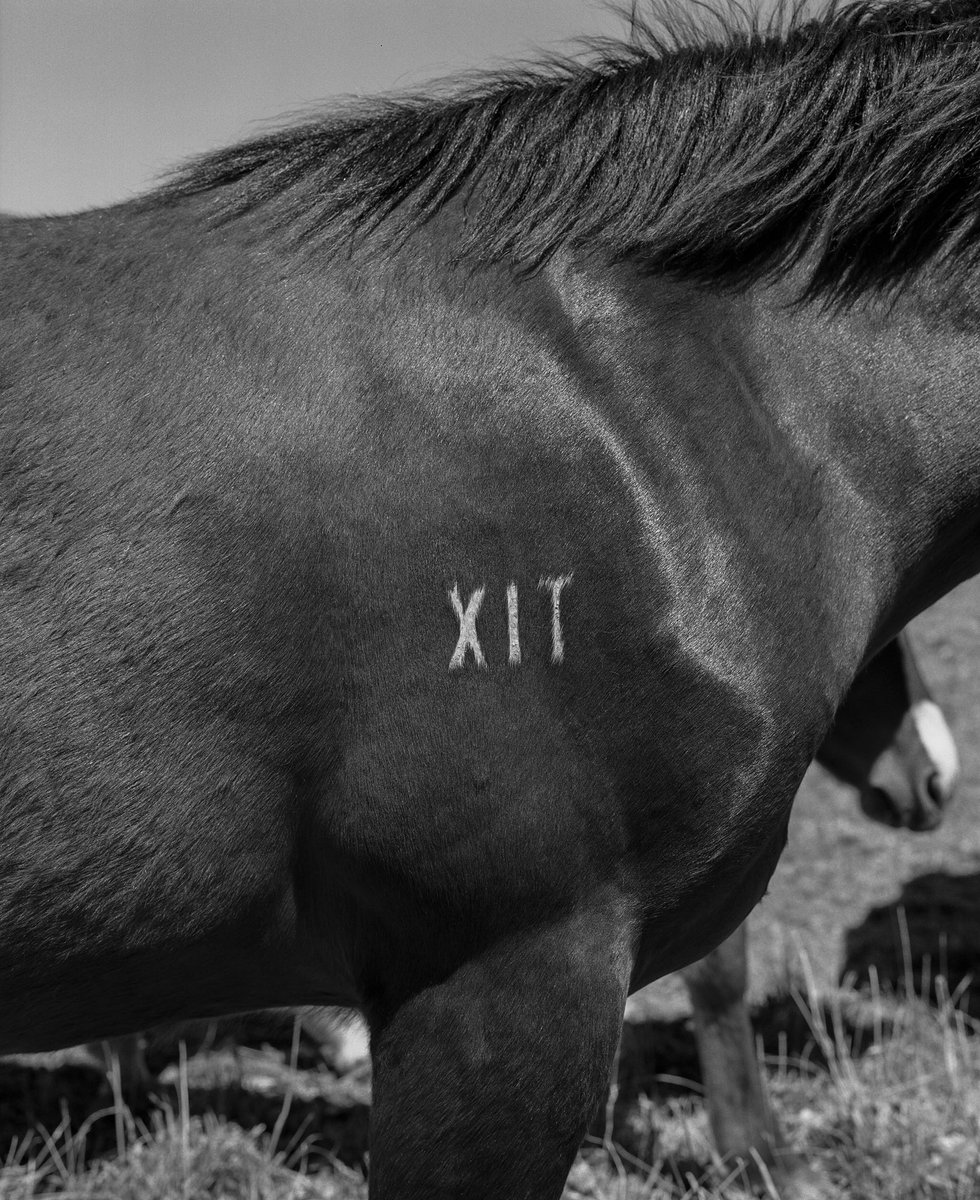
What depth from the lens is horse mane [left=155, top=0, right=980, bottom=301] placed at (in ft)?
5.78

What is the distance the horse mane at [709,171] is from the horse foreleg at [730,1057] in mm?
1919

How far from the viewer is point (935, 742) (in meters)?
3.24

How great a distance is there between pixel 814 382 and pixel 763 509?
22 cm

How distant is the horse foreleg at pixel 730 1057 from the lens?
3127 millimetres

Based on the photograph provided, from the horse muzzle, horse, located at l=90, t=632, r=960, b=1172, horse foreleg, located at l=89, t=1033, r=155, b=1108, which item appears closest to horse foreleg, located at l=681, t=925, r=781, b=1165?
horse, located at l=90, t=632, r=960, b=1172

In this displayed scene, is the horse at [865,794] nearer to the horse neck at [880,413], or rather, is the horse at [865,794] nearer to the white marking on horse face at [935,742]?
the white marking on horse face at [935,742]

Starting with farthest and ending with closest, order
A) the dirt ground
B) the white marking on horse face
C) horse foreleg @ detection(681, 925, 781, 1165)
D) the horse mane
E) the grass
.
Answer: the dirt ground, the white marking on horse face, horse foreleg @ detection(681, 925, 781, 1165), the grass, the horse mane

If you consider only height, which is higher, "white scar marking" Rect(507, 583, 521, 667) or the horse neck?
the horse neck

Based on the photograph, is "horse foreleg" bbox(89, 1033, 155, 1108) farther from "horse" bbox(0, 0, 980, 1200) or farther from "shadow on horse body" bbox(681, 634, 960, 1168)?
"horse" bbox(0, 0, 980, 1200)

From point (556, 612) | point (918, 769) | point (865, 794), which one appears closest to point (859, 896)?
point (865, 794)

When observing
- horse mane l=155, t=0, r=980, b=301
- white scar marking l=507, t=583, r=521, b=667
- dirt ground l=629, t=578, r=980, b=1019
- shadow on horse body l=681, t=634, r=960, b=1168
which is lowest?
dirt ground l=629, t=578, r=980, b=1019

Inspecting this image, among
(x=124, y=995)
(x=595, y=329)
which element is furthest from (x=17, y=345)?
(x=124, y=995)

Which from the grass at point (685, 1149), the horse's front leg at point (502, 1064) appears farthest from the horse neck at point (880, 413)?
the grass at point (685, 1149)

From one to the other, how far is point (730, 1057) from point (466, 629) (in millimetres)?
2053
